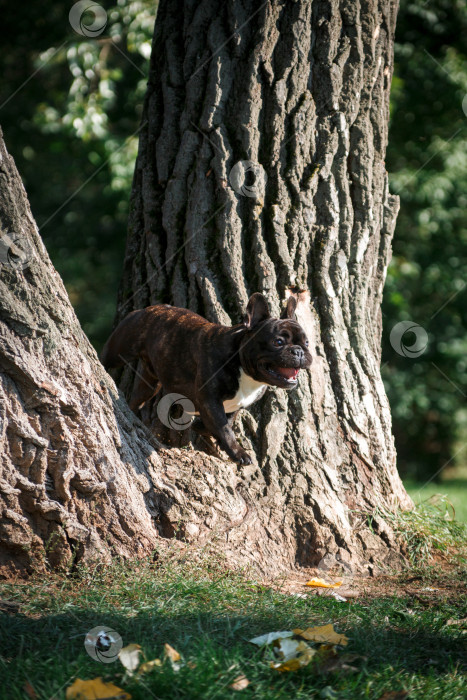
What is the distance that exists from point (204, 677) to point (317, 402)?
244 centimetres

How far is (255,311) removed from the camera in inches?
171

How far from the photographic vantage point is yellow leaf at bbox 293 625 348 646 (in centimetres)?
311

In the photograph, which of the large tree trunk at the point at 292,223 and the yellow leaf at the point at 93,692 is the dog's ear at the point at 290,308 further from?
the yellow leaf at the point at 93,692

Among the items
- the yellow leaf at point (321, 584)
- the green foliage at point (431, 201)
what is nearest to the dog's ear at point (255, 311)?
the yellow leaf at point (321, 584)

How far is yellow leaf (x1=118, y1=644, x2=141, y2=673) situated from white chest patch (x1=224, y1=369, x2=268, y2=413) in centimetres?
184

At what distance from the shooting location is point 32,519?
376 centimetres

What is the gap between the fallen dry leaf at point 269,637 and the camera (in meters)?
3.07

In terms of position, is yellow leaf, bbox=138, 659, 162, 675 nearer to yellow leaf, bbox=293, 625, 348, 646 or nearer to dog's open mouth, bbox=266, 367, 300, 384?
yellow leaf, bbox=293, 625, 348, 646

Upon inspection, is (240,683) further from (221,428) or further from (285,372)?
(285,372)

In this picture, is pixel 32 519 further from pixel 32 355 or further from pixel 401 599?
pixel 401 599

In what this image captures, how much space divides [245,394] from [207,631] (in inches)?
63.5

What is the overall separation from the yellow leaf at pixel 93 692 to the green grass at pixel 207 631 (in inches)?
2.6

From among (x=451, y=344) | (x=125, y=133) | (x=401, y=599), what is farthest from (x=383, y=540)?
(x=125, y=133)

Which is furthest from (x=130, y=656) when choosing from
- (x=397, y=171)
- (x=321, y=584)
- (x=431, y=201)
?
(x=397, y=171)
